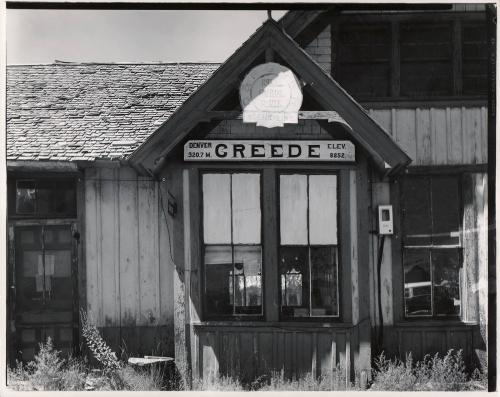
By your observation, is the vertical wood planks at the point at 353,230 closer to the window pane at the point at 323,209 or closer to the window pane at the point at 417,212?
the window pane at the point at 323,209

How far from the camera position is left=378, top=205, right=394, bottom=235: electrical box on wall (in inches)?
318

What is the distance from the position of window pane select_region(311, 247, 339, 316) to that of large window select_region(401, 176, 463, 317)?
46.0 inches

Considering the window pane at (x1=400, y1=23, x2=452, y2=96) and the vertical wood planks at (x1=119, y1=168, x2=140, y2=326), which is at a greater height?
the window pane at (x1=400, y1=23, x2=452, y2=96)

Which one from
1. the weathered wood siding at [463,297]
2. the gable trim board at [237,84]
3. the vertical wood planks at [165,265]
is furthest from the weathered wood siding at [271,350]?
the gable trim board at [237,84]

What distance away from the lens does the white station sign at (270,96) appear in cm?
718

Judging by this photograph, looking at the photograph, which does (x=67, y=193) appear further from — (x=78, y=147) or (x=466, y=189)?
(x=466, y=189)

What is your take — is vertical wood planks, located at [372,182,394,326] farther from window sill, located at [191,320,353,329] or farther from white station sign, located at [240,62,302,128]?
white station sign, located at [240,62,302,128]

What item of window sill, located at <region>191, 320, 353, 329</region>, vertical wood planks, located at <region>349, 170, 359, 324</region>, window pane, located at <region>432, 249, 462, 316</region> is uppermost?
vertical wood planks, located at <region>349, 170, 359, 324</region>

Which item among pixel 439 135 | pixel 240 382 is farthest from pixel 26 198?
pixel 439 135

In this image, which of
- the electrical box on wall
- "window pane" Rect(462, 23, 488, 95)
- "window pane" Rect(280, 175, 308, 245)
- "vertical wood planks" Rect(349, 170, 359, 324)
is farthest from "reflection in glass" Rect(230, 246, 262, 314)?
"window pane" Rect(462, 23, 488, 95)

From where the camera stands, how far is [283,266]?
771 cm

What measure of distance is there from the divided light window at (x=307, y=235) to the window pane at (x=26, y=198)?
3.55 meters

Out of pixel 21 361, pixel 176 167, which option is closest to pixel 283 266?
pixel 176 167

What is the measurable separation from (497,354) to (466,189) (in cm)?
227
